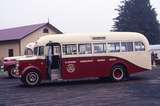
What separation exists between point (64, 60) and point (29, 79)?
206 cm

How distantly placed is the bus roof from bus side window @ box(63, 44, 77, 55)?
8.7 inches

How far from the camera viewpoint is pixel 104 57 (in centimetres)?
2230

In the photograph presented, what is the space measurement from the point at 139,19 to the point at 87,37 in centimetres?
4663

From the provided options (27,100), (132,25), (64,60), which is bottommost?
(27,100)

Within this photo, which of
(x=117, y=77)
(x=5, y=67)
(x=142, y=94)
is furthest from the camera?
(x=5, y=67)

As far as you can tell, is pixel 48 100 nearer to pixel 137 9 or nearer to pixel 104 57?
pixel 104 57

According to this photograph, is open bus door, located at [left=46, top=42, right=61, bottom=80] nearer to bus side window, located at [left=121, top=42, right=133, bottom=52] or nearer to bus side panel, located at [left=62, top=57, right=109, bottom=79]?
bus side panel, located at [left=62, top=57, right=109, bottom=79]

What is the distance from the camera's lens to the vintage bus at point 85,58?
21.4m

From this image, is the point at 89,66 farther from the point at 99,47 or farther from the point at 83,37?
the point at 83,37

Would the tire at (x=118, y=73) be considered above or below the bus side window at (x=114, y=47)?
below

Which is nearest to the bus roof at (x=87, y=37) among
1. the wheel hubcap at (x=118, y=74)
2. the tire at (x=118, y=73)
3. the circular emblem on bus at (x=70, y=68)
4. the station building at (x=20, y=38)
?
the circular emblem on bus at (x=70, y=68)

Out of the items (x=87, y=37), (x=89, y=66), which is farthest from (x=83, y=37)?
(x=89, y=66)

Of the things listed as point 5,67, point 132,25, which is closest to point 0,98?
point 5,67

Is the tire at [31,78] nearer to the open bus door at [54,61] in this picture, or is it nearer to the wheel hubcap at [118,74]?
the open bus door at [54,61]
